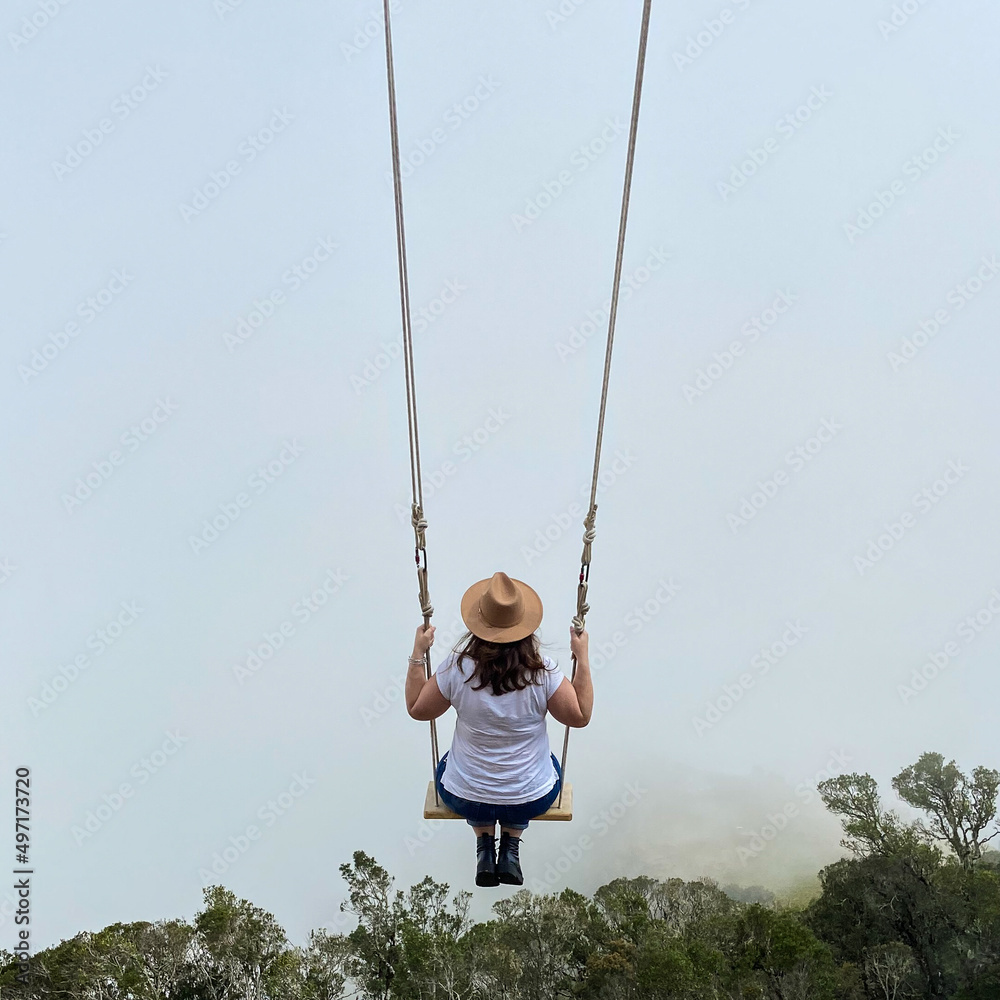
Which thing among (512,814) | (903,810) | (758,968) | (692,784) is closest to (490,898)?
(692,784)

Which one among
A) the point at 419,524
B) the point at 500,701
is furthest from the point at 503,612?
the point at 419,524

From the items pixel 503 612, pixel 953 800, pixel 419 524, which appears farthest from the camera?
pixel 953 800

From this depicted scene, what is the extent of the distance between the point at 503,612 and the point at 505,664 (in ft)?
0.92

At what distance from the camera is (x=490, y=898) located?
255ft

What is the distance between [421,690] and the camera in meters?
5.65

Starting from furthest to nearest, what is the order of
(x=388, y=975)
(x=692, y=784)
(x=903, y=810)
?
(x=903, y=810) → (x=692, y=784) → (x=388, y=975)

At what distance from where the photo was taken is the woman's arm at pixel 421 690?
5.54 meters

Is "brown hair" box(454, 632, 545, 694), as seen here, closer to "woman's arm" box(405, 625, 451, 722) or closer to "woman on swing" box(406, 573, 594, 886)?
"woman on swing" box(406, 573, 594, 886)

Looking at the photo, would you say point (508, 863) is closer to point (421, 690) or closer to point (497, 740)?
point (497, 740)

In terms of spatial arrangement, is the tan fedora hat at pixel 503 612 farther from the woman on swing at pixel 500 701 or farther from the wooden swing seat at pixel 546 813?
the wooden swing seat at pixel 546 813

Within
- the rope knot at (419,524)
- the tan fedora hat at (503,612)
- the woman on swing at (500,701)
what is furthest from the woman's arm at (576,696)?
the rope knot at (419,524)

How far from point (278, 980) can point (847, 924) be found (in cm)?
1375

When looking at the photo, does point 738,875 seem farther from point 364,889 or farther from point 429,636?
point 429,636

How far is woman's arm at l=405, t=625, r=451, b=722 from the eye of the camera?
18.2 feet
